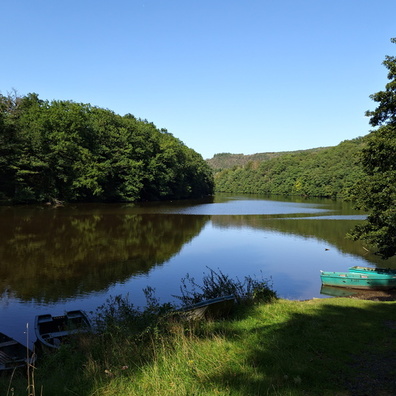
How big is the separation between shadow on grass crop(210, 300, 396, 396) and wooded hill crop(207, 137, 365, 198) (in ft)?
279

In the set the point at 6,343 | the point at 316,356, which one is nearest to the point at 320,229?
the point at 316,356

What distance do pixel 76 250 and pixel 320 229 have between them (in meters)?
26.6

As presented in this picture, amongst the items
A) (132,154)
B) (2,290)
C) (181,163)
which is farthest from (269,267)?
(181,163)

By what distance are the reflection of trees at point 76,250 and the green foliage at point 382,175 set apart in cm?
1157

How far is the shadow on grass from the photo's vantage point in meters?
4.69

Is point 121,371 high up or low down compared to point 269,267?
up

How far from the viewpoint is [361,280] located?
59.1 ft

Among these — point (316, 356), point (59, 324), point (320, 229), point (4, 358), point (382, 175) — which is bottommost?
point (59, 324)

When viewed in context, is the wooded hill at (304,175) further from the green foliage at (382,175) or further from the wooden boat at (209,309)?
the wooden boat at (209,309)

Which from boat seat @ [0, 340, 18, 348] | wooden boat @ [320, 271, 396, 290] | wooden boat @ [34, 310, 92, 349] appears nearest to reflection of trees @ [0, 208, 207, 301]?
wooden boat @ [34, 310, 92, 349]

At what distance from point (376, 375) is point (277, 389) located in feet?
5.55

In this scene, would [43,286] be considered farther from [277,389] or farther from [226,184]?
[226,184]

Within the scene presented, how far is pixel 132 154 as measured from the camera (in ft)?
224

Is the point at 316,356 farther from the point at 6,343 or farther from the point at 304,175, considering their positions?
the point at 304,175
